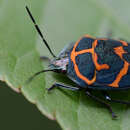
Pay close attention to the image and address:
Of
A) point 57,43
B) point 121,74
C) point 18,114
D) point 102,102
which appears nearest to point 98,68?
point 121,74

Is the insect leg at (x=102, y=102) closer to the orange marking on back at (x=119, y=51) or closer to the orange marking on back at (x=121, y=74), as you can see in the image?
the orange marking on back at (x=121, y=74)

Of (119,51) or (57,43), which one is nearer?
(119,51)

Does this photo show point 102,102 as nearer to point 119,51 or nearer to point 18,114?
point 119,51

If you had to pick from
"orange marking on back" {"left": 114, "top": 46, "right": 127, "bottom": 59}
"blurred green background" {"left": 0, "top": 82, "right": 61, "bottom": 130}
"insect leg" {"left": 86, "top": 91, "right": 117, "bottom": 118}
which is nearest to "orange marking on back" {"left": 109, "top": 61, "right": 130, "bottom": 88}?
"orange marking on back" {"left": 114, "top": 46, "right": 127, "bottom": 59}

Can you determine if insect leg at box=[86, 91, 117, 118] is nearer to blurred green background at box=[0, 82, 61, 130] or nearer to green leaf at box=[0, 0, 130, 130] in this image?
green leaf at box=[0, 0, 130, 130]

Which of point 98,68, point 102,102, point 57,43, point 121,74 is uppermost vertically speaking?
point 57,43

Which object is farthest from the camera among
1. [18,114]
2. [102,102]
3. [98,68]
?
[18,114]
